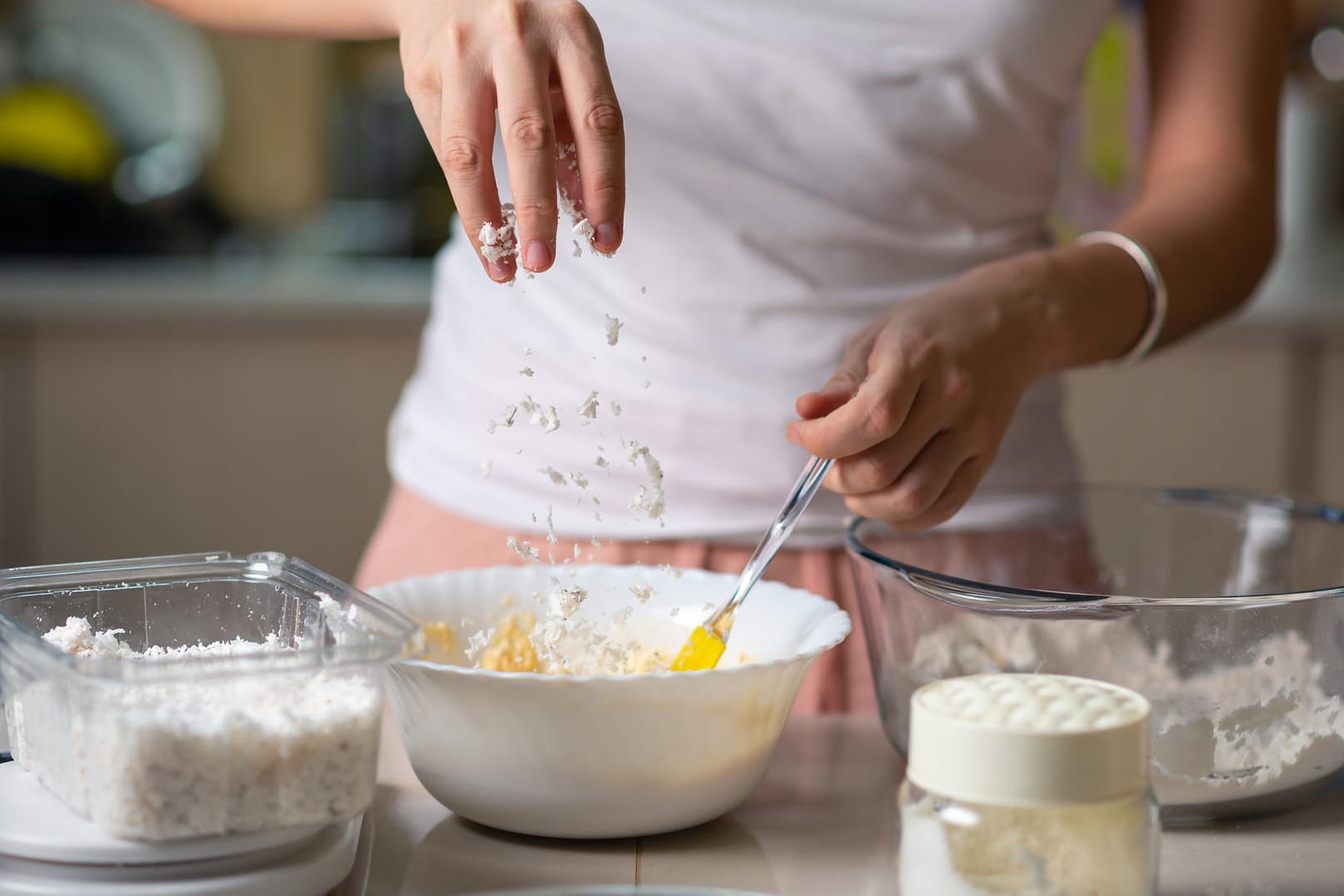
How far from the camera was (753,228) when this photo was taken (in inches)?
32.9

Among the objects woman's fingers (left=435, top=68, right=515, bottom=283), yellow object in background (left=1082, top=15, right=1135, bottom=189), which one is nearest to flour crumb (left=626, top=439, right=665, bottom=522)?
woman's fingers (left=435, top=68, right=515, bottom=283)

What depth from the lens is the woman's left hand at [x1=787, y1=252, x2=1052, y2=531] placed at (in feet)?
2.04

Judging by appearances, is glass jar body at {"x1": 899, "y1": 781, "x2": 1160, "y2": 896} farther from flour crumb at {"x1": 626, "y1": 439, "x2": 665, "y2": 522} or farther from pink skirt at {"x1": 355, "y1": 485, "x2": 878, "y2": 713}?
pink skirt at {"x1": 355, "y1": 485, "x2": 878, "y2": 713}

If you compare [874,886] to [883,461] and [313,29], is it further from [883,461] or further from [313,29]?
[313,29]

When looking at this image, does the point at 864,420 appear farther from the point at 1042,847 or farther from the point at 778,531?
the point at 1042,847

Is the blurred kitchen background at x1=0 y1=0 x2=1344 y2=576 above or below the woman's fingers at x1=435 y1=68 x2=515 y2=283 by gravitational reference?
below

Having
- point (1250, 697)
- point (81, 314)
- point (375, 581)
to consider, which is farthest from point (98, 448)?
point (1250, 697)

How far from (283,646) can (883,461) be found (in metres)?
0.28

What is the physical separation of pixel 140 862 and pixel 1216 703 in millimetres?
415

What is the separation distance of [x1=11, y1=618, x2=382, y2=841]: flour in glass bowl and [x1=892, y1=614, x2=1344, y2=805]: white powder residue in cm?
27

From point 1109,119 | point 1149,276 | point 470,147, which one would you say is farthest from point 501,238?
point 1109,119

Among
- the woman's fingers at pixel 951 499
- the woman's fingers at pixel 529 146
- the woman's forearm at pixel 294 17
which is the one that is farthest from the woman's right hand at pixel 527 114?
the woman's fingers at pixel 951 499

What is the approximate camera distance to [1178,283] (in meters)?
0.81

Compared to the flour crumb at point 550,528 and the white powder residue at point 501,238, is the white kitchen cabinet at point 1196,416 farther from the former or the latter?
the white powder residue at point 501,238
